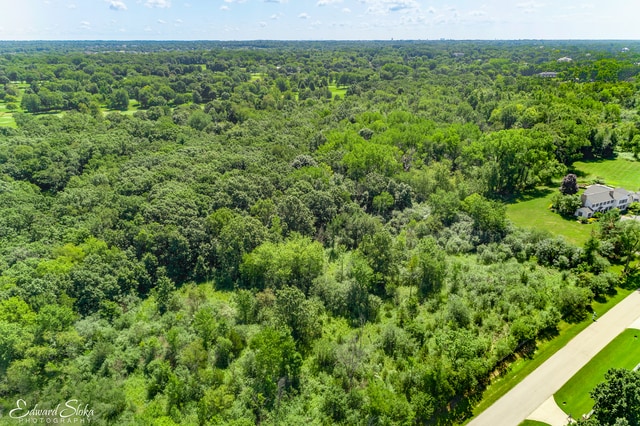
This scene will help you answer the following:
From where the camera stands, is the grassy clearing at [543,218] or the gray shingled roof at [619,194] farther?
the gray shingled roof at [619,194]

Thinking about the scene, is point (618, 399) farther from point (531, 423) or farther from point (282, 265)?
point (282, 265)

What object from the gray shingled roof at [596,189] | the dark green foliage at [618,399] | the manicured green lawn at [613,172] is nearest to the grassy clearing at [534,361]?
the dark green foliage at [618,399]

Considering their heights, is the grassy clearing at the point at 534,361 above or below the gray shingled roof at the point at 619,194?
below

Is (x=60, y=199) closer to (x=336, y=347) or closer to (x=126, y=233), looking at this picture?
(x=126, y=233)

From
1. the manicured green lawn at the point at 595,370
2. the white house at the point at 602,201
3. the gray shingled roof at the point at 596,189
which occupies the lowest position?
the manicured green lawn at the point at 595,370

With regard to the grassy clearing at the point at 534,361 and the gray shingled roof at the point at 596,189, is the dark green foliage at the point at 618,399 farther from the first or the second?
the gray shingled roof at the point at 596,189

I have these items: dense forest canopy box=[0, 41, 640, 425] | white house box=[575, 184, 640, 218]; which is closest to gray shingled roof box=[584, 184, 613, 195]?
white house box=[575, 184, 640, 218]

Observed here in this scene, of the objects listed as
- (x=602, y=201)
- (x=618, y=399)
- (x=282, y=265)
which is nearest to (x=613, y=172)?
(x=602, y=201)

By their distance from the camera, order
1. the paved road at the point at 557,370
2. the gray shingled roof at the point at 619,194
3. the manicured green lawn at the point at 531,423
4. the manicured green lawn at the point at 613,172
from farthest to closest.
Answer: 1. the manicured green lawn at the point at 613,172
2. the gray shingled roof at the point at 619,194
3. the paved road at the point at 557,370
4. the manicured green lawn at the point at 531,423
